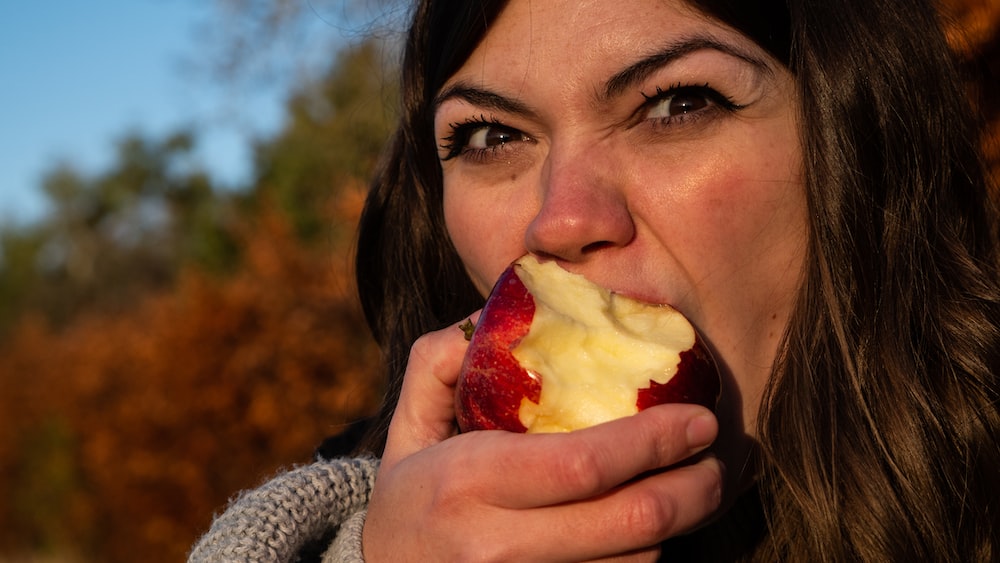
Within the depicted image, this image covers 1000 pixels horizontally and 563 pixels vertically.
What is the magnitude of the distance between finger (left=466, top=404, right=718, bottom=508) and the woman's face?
39 centimetres

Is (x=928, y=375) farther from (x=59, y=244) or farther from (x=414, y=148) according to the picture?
(x=59, y=244)

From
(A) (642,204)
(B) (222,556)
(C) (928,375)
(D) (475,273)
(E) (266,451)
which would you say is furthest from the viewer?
(E) (266,451)

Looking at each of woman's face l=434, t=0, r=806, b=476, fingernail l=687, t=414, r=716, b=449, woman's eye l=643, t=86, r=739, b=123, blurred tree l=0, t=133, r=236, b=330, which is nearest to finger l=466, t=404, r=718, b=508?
fingernail l=687, t=414, r=716, b=449

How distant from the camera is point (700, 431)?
129cm

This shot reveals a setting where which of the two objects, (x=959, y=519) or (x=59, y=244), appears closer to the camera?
(x=959, y=519)

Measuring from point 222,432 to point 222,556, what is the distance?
5302 millimetres

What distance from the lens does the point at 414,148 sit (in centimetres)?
235

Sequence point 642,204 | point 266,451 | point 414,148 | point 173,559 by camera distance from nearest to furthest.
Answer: point 642,204, point 414,148, point 266,451, point 173,559

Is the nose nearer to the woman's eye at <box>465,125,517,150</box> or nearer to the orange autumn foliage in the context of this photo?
the woman's eye at <box>465,125,517,150</box>

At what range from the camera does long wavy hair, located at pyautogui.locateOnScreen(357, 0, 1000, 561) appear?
66.2 inches

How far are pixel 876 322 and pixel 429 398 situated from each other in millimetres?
810

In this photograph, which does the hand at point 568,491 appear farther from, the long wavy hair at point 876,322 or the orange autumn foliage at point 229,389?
the orange autumn foliage at point 229,389

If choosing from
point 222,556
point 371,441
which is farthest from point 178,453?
point 222,556

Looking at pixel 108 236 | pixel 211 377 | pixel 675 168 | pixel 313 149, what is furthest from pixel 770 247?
pixel 108 236
